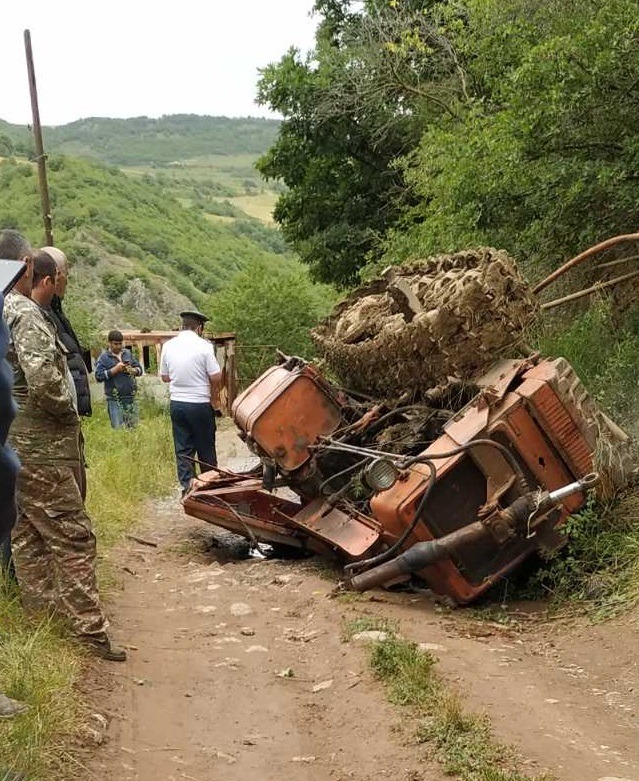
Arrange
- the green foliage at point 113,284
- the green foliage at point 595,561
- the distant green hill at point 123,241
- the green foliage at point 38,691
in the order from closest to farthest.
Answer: the green foliage at point 38,691, the green foliage at point 595,561, the distant green hill at point 123,241, the green foliage at point 113,284

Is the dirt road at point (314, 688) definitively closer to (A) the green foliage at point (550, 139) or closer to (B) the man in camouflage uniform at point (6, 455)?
(B) the man in camouflage uniform at point (6, 455)

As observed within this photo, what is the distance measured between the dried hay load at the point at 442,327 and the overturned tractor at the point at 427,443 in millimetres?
11

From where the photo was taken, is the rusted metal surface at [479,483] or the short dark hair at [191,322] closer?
the rusted metal surface at [479,483]

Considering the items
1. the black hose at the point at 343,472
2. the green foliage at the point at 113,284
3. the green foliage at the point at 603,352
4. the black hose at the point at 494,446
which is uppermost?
the black hose at the point at 494,446

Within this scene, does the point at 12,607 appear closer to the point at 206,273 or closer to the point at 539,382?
the point at 539,382

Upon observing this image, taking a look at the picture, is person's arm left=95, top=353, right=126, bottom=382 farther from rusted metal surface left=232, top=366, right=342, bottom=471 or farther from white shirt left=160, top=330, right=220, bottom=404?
rusted metal surface left=232, top=366, right=342, bottom=471

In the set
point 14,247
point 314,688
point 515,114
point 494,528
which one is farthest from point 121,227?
point 314,688

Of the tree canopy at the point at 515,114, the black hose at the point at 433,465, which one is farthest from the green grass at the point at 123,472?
the tree canopy at the point at 515,114

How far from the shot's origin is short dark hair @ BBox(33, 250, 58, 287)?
562 centimetres

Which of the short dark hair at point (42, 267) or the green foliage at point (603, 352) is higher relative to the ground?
the short dark hair at point (42, 267)

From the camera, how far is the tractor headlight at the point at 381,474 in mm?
6344

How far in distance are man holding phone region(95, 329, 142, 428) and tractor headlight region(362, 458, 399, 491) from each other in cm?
822

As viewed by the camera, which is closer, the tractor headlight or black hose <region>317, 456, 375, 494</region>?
the tractor headlight

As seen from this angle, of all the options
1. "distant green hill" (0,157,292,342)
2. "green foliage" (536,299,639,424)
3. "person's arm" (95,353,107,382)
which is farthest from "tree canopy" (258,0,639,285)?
"distant green hill" (0,157,292,342)
